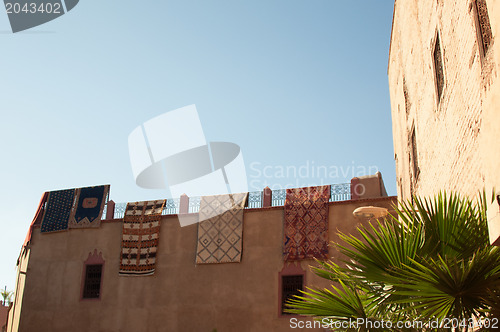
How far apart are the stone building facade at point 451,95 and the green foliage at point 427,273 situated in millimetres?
323

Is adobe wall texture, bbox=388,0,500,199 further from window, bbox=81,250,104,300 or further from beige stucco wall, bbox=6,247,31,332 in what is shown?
beige stucco wall, bbox=6,247,31,332

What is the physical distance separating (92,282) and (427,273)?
560 inches

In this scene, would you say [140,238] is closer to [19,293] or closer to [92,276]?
[92,276]

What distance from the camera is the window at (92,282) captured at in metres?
16.5

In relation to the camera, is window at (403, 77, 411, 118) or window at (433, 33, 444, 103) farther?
window at (403, 77, 411, 118)

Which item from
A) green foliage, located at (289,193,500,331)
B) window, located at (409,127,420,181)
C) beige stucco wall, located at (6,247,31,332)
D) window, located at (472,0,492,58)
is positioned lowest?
green foliage, located at (289,193,500,331)

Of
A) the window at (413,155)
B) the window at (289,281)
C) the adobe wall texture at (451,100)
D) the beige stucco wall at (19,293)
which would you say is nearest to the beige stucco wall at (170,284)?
the window at (289,281)

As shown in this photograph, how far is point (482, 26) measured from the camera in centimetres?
505

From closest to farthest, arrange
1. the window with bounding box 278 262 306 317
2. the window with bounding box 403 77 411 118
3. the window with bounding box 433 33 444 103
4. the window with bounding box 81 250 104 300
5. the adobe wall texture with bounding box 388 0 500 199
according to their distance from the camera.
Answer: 1. the adobe wall texture with bounding box 388 0 500 199
2. the window with bounding box 433 33 444 103
3. the window with bounding box 403 77 411 118
4. the window with bounding box 278 262 306 317
5. the window with bounding box 81 250 104 300

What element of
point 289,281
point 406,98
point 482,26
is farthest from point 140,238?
point 482,26

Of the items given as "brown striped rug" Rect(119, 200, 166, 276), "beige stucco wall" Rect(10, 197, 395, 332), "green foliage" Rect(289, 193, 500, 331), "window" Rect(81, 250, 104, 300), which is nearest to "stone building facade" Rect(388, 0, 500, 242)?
"green foliage" Rect(289, 193, 500, 331)

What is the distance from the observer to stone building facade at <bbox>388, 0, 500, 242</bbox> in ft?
15.2

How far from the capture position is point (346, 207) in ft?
48.3

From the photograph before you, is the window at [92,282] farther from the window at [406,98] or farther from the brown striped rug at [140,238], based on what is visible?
the window at [406,98]
